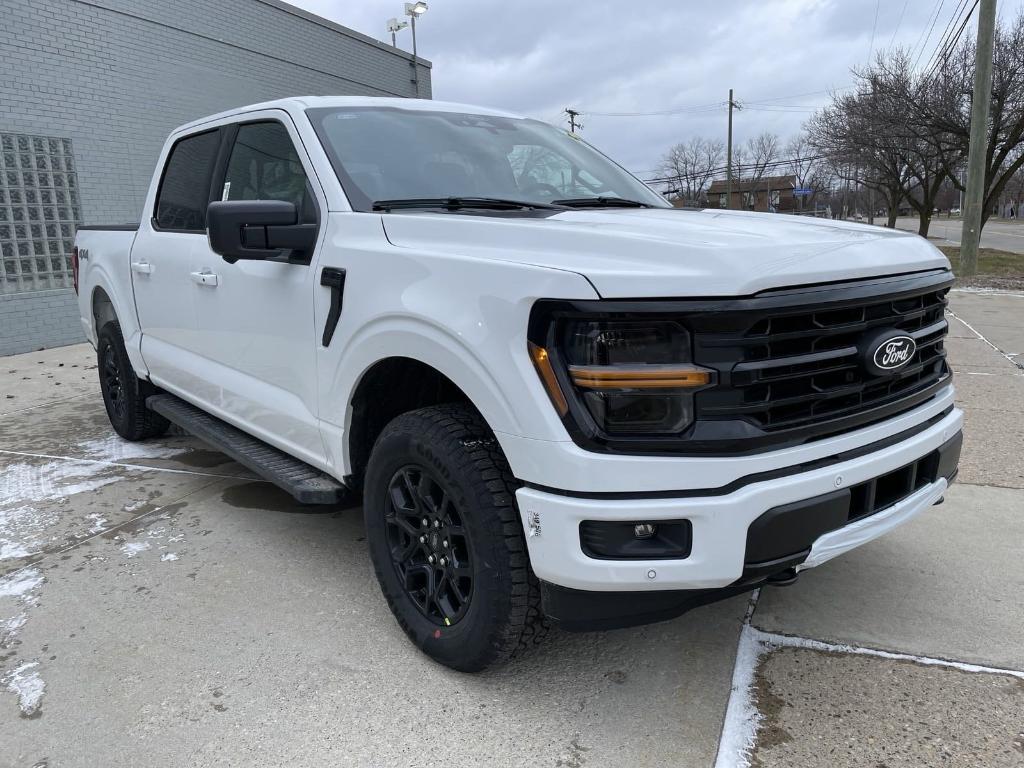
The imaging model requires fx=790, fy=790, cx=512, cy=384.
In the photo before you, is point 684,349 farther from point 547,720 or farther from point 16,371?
point 16,371

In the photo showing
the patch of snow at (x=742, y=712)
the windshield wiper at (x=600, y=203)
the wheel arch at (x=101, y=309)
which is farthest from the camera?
the wheel arch at (x=101, y=309)

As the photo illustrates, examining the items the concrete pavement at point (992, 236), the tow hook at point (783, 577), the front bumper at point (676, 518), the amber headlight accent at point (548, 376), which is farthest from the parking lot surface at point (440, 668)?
the concrete pavement at point (992, 236)

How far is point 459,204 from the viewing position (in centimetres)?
291

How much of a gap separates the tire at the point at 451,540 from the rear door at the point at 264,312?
1.70ft

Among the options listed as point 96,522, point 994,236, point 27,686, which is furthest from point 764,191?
point 27,686

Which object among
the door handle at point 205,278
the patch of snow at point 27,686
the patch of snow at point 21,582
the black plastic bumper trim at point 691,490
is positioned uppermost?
the door handle at point 205,278

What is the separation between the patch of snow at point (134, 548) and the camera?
11.7 ft

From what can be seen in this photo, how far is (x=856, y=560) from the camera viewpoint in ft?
10.9

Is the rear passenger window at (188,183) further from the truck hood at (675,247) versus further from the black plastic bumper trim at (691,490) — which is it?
the black plastic bumper trim at (691,490)

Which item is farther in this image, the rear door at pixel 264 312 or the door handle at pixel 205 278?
the door handle at pixel 205 278

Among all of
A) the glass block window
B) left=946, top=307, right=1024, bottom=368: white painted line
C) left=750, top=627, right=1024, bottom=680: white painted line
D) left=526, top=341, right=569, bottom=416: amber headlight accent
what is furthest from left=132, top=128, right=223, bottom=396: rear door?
left=946, top=307, right=1024, bottom=368: white painted line

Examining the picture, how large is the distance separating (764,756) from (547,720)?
617 millimetres

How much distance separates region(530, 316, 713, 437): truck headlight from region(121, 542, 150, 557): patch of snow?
2.50 meters

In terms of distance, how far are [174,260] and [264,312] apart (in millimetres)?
1154
